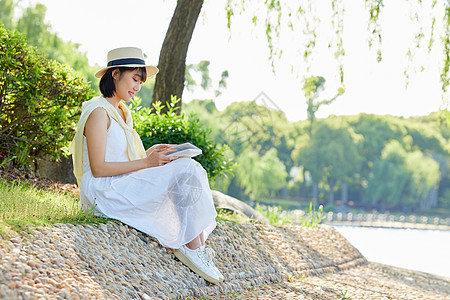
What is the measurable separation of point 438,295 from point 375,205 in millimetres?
43293

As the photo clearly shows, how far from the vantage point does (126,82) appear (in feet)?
10.9

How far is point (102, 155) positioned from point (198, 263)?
3.18 ft

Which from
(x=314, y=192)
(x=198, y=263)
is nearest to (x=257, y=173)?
(x=314, y=192)

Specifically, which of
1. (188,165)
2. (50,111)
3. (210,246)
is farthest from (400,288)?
(50,111)

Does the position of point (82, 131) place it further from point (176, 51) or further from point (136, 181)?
point (176, 51)

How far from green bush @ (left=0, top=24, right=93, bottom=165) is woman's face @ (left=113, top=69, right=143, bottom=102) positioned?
1.69 metres

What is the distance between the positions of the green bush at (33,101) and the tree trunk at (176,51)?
1.38 meters

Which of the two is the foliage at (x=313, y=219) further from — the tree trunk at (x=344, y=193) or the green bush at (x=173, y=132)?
the tree trunk at (x=344, y=193)

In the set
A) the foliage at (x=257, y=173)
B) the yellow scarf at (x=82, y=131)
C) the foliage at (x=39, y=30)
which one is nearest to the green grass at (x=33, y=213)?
the yellow scarf at (x=82, y=131)

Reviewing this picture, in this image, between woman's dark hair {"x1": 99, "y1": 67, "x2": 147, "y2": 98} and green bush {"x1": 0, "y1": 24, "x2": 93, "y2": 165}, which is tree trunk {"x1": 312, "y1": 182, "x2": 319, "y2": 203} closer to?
green bush {"x1": 0, "y1": 24, "x2": 93, "y2": 165}

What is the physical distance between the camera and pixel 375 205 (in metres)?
46.4

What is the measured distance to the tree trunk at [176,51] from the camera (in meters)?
6.32

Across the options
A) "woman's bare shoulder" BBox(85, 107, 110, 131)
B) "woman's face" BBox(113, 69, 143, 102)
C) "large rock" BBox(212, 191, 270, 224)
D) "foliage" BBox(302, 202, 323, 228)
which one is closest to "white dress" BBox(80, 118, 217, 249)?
"woman's bare shoulder" BBox(85, 107, 110, 131)

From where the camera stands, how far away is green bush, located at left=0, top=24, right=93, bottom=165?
4621 millimetres
